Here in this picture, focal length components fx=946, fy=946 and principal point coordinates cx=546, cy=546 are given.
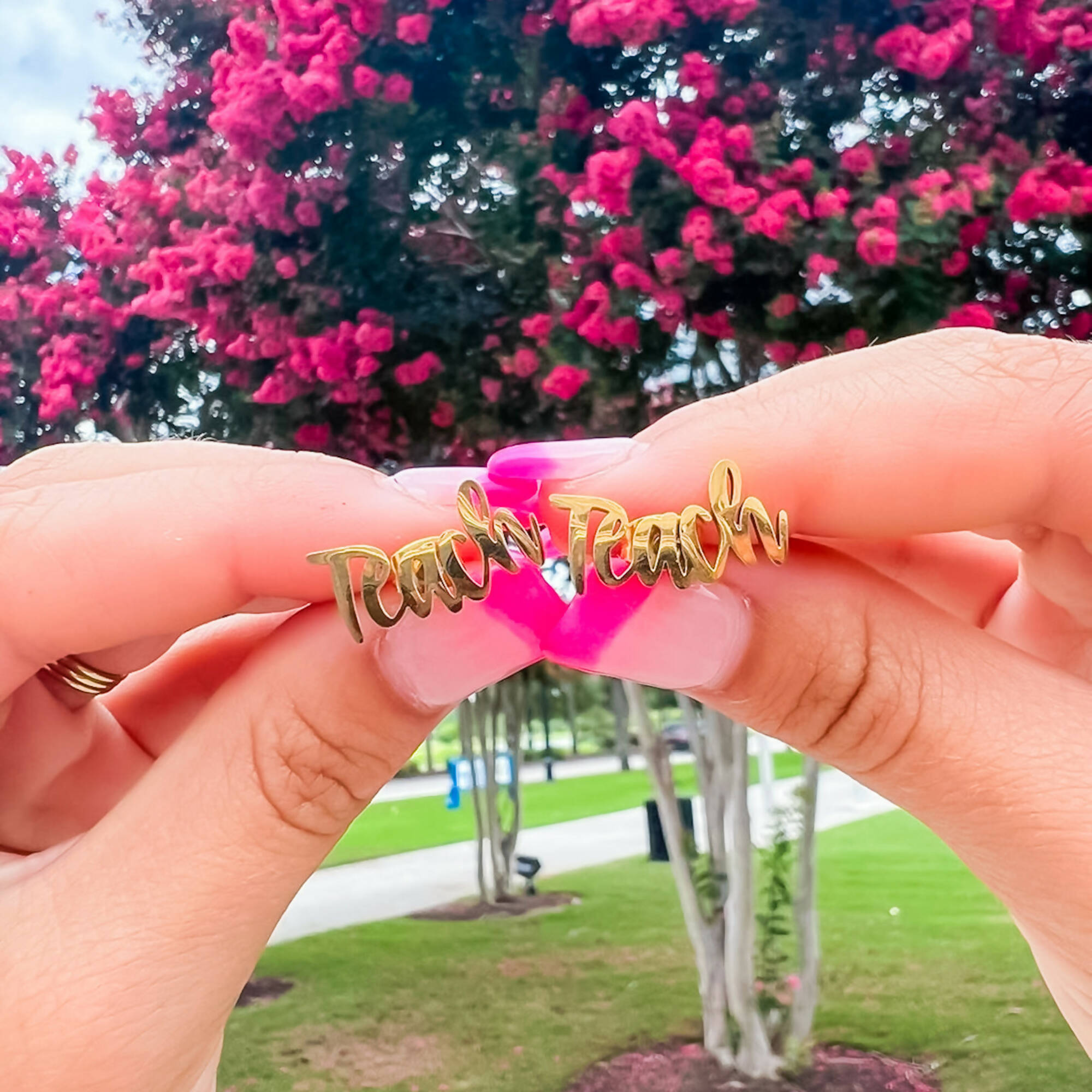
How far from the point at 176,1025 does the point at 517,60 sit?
1.65 metres

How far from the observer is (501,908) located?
3.77 metres

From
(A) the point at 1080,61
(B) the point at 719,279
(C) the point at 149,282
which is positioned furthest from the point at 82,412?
Answer: (A) the point at 1080,61

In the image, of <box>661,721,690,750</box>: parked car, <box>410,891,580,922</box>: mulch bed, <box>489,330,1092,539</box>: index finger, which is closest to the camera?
<box>489,330,1092,539</box>: index finger

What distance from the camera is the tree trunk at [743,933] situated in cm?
224

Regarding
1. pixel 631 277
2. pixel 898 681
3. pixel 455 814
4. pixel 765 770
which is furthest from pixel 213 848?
pixel 455 814

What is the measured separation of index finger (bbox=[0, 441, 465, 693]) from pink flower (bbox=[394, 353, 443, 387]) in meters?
1.26

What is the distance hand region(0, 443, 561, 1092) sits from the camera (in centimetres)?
61

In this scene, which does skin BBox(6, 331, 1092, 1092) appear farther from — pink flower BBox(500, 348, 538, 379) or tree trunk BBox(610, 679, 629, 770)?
tree trunk BBox(610, 679, 629, 770)

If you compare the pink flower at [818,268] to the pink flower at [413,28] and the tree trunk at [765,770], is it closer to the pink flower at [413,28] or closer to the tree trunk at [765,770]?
the pink flower at [413,28]

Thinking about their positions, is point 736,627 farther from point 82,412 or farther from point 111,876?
point 82,412

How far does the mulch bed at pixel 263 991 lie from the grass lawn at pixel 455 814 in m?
0.98

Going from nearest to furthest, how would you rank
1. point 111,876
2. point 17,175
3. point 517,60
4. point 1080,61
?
point 111,876
point 1080,61
point 517,60
point 17,175

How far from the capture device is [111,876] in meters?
0.62

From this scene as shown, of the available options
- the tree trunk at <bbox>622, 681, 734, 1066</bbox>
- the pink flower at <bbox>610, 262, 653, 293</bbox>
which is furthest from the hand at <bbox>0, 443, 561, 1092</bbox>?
the tree trunk at <bbox>622, 681, 734, 1066</bbox>
